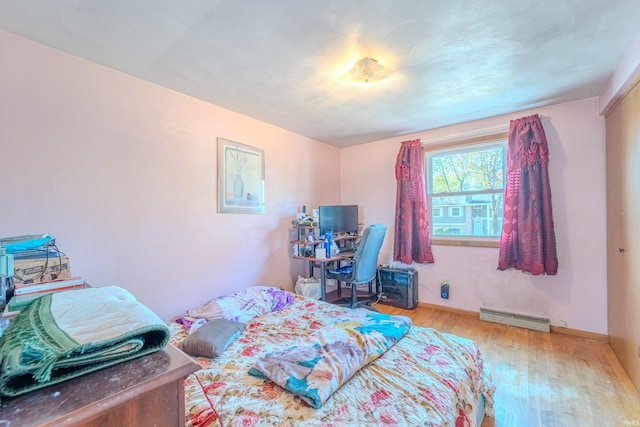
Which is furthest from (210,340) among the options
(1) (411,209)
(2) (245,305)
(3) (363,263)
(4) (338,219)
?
(1) (411,209)

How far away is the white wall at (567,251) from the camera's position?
109 inches

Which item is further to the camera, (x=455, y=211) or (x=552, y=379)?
(x=455, y=211)

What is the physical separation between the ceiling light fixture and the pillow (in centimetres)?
205

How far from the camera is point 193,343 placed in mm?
1770

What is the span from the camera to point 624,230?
88.4 inches

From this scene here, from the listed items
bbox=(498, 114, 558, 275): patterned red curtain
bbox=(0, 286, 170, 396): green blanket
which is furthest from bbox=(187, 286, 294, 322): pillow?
bbox=(498, 114, 558, 275): patterned red curtain

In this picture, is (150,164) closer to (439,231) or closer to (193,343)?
(193,343)

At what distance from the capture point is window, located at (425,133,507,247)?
3.34 meters

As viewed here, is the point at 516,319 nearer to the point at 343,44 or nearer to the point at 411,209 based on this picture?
the point at 411,209

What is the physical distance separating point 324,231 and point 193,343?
220 centimetres

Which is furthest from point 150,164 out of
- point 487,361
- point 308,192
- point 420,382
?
point 487,361

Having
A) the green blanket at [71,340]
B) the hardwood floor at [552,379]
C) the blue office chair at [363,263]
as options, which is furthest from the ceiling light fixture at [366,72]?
the hardwood floor at [552,379]

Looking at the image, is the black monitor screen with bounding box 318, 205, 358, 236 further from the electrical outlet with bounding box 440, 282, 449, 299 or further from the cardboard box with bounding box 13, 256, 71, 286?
the cardboard box with bounding box 13, 256, 71, 286

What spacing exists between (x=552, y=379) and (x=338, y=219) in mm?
2621
